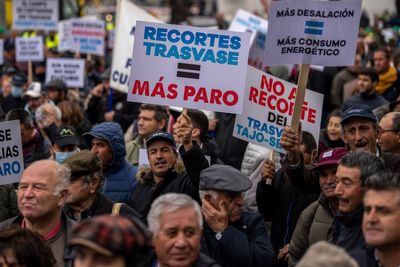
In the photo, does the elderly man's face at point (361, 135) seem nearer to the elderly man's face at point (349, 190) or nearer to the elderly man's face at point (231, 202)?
Answer: the elderly man's face at point (231, 202)

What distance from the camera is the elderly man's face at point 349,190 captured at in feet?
18.5

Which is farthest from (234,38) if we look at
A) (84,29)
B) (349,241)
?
(84,29)

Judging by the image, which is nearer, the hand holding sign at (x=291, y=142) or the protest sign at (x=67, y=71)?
the hand holding sign at (x=291, y=142)

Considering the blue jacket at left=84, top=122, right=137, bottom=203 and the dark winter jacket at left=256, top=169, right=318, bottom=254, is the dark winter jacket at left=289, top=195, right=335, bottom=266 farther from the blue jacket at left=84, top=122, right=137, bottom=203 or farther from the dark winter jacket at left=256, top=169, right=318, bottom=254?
the blue jacket at left=84, top=122, right=137, bottom=203

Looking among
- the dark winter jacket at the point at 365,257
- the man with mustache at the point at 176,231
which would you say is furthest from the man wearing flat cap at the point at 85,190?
the dark winter jacket at the point at 365,257

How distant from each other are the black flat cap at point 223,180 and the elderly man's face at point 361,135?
4.13 ft

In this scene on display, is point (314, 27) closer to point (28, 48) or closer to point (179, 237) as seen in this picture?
point (179, 237)

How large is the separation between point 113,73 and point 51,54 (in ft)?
22.0

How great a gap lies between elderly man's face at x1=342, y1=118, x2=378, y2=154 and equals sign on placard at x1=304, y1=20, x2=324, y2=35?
0.68 metres

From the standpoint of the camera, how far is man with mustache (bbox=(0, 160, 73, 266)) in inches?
227

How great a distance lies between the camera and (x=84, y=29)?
692 inches

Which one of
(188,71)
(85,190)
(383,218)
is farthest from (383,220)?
(188,71)

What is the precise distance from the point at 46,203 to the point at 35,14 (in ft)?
43.6

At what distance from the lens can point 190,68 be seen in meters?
7.96
